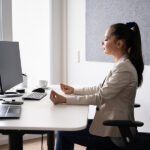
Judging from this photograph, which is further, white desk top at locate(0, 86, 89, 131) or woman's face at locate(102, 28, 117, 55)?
woman's face at locate(102, 28, 117, 55)

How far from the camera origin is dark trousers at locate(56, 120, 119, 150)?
5.35 ft

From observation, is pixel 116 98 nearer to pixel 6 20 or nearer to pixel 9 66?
pixel 9 66

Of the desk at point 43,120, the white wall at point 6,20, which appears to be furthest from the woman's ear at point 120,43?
the white wall at point 6,20

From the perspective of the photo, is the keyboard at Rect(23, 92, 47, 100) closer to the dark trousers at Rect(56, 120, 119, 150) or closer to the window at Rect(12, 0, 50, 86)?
the dark trousers at Rect(56, 120, 119, 150)

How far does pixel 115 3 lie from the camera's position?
116 inches

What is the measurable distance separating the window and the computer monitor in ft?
3.54

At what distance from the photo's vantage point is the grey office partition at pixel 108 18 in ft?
8.82

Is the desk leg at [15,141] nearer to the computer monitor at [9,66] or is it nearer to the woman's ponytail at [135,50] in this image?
the computer monitor at [9,66]

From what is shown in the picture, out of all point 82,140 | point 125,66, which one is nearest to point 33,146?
point 82,140

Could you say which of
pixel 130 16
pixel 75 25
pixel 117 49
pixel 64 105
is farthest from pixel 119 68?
pixel 75 25

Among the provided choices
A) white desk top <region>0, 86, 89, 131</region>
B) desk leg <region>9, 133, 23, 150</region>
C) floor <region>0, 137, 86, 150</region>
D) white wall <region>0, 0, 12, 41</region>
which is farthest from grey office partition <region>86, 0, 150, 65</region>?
desk leg <region>9, 133, 23, 150</region>

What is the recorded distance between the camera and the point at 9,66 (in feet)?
6.41

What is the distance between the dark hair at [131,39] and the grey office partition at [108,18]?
0.96 metres

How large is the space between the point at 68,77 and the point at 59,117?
2.11 metres
